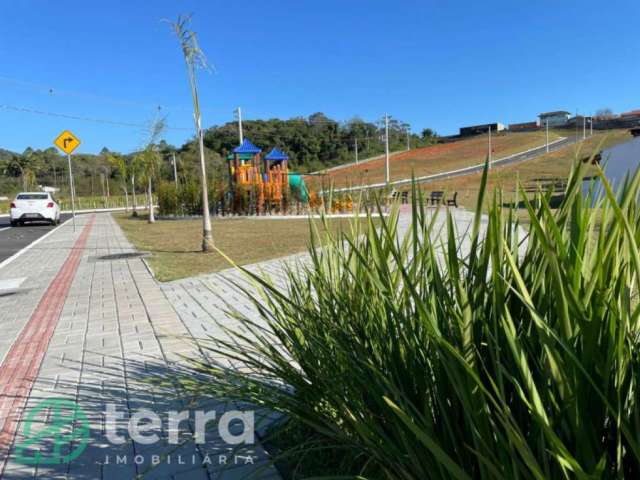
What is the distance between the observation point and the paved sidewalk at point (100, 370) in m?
2.21

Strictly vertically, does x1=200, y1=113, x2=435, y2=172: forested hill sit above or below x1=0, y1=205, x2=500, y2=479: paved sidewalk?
above

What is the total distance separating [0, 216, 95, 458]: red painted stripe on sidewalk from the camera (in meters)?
2.75

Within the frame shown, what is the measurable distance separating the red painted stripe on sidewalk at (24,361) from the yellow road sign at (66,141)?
9548mm

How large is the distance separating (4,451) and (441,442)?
2.37 metres

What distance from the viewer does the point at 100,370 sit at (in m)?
3.45

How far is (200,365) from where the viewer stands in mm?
2141

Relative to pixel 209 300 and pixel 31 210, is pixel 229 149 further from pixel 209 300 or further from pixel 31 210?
pixel 209 300

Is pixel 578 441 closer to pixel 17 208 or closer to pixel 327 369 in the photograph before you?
pixel 327 369

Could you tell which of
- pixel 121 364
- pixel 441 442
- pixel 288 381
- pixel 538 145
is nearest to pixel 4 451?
pixel 121 364

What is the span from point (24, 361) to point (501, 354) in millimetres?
3925

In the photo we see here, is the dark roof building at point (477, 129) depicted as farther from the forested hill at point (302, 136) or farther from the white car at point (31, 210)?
the white car at point (31, 210)

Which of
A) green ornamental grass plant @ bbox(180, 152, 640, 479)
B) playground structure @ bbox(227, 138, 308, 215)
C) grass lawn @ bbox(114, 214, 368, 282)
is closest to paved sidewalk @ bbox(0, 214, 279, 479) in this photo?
green ornamental grass plant @ bbox(180, 152, 640, 479)

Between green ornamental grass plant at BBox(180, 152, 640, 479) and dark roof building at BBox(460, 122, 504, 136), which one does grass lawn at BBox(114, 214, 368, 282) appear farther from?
dark roof building at BBox(460, 122, 504, 136)

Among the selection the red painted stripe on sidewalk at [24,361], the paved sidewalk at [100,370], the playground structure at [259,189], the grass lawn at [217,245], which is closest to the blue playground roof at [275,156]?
the playground structure at [259,189]
